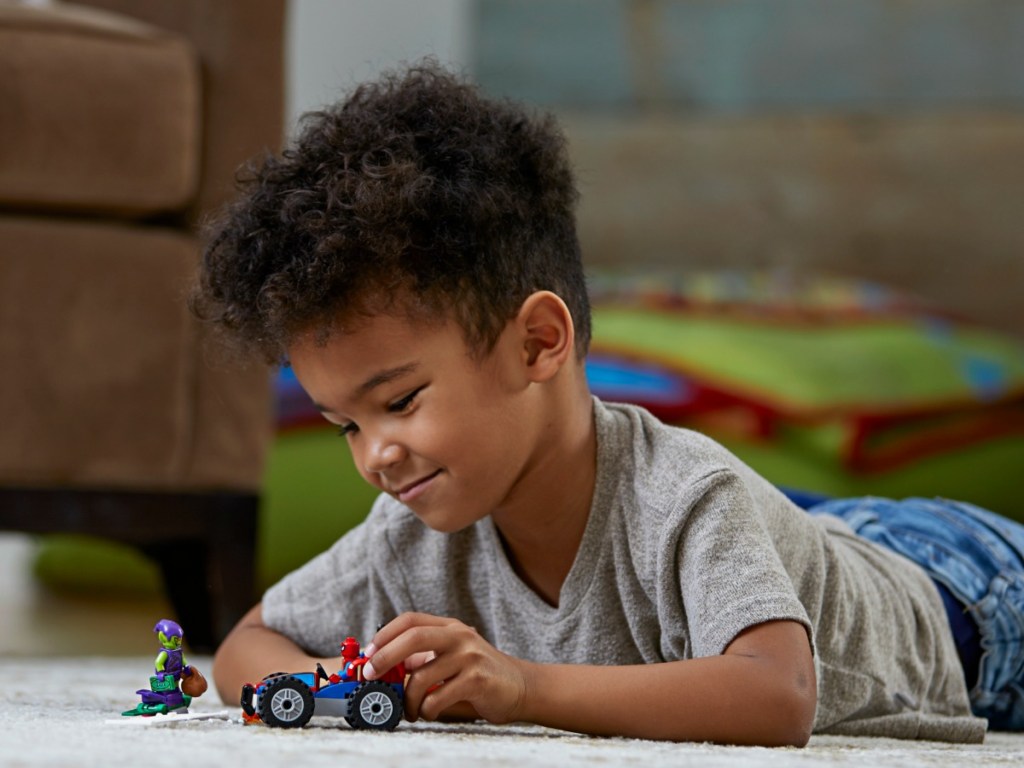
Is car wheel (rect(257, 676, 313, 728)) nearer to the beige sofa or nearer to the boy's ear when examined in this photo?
the boy's ear

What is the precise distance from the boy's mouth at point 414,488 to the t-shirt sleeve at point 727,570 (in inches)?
6.0

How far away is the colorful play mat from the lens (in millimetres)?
2053

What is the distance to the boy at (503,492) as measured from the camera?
79 centimetres

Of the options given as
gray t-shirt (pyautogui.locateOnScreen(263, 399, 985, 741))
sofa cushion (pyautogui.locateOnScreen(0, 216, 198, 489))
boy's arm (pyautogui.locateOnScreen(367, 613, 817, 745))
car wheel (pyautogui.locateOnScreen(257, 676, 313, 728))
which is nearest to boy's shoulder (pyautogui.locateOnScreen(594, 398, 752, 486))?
gray t-shirt (pyautogui.locateOnScreen(263, 399, 985, 741))

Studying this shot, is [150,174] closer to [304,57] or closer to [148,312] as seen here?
[148,312]

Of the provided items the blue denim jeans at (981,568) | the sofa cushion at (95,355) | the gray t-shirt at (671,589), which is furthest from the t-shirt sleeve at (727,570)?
the sofa cushion at (95,355)

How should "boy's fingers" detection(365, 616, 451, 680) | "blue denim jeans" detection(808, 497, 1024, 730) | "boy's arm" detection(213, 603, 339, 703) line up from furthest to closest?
"blue denim jeans" detection(808, 497, 1024, 730)
"boy's arm" detection(213, 603, 339, 703)
"boy's fingers" detection(365, 616, 451, 680)

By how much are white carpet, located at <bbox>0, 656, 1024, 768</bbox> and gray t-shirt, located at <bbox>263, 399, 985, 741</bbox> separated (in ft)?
0.22

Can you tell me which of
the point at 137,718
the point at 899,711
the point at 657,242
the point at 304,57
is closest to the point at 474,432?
the point at 137,718

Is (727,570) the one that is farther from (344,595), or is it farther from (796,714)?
(344,595)

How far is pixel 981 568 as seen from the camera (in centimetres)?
117

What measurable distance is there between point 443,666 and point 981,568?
22.9 inches

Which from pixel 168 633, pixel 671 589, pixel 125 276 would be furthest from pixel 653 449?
pixel 125 276

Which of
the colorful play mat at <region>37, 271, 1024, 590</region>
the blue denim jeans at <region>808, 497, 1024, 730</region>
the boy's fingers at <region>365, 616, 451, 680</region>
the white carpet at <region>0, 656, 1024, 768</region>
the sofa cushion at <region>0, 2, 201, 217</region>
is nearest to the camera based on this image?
the white carpet at <region>0, 656, 1024, 768</region>
